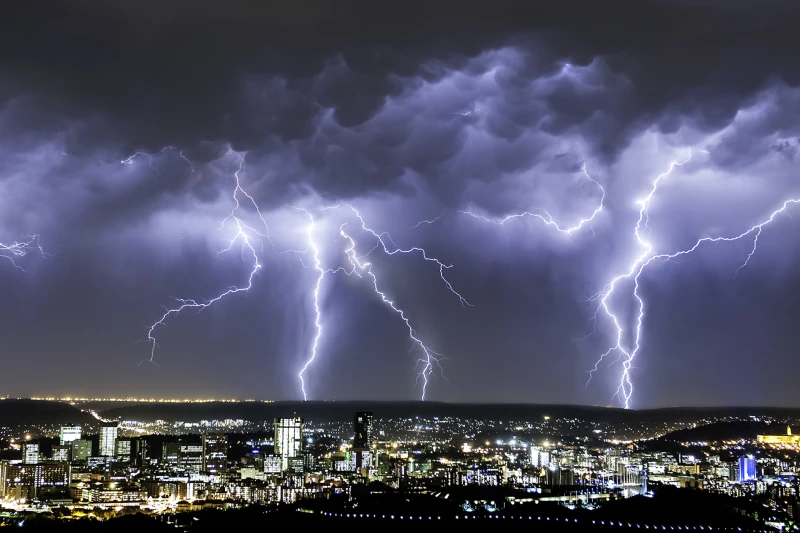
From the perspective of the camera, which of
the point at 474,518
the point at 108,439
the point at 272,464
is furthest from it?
the point at 108,439

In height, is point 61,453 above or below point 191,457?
above

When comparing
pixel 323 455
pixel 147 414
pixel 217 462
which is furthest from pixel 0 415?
pixel 323 455

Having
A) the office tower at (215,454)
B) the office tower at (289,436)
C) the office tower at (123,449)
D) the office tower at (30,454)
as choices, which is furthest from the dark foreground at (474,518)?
the office tower at (289,436)

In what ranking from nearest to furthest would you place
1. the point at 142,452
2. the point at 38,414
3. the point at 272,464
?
the point at 272,464 < the point at 142,452 < the point at 38,414

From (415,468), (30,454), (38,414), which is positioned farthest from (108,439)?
(415,468)

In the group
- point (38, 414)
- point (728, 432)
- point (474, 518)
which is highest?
point (38, 414)

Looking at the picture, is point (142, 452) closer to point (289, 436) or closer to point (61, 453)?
point (61, 453)

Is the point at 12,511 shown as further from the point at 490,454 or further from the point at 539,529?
the point at 490,454

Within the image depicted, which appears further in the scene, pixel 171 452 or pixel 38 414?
pixel 38 414
